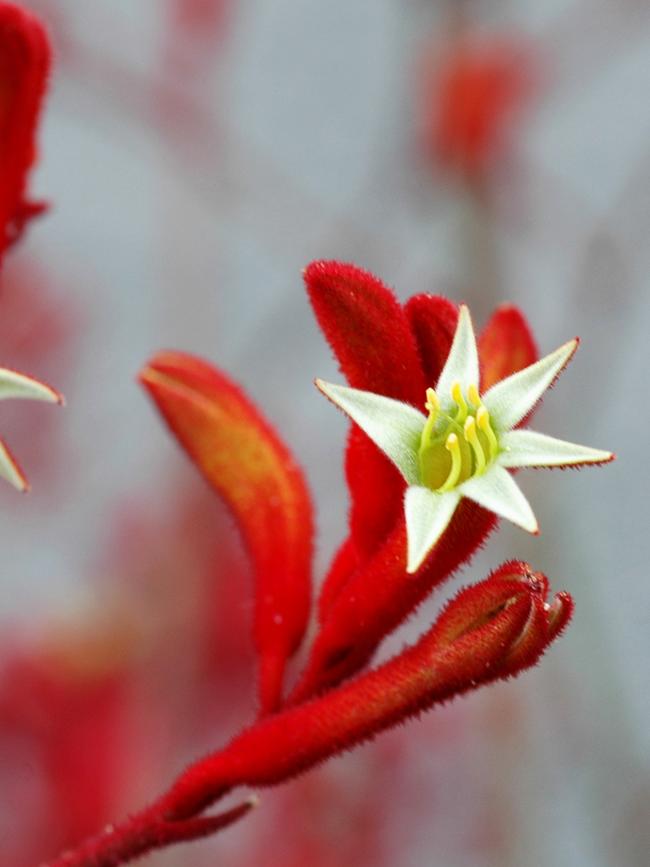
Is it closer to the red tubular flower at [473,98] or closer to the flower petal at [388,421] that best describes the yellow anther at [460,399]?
the flower petal at [388,421]

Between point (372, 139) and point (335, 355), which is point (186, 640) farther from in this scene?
point (372, 139)

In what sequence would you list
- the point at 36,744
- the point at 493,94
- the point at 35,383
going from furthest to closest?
1. the point at 493,94
2. the point at 36,744
3. the point at 35,383

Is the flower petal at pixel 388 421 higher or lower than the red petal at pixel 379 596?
higher

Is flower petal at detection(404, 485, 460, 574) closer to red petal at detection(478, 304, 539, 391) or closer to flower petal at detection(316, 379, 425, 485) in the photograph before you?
flower petal at detection(316, 379, 425, 485)

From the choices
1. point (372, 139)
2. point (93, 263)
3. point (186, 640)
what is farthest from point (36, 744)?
point (372, 139)

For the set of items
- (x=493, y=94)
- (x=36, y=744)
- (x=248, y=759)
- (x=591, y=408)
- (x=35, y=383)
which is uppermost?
(x=493, y=94)

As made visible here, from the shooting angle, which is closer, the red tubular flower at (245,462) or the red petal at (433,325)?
the red petal at (433,325)

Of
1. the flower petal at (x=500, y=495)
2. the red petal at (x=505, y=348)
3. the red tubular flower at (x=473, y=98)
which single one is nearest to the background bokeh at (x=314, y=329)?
the red tubular flower at (x=473, y=98)
